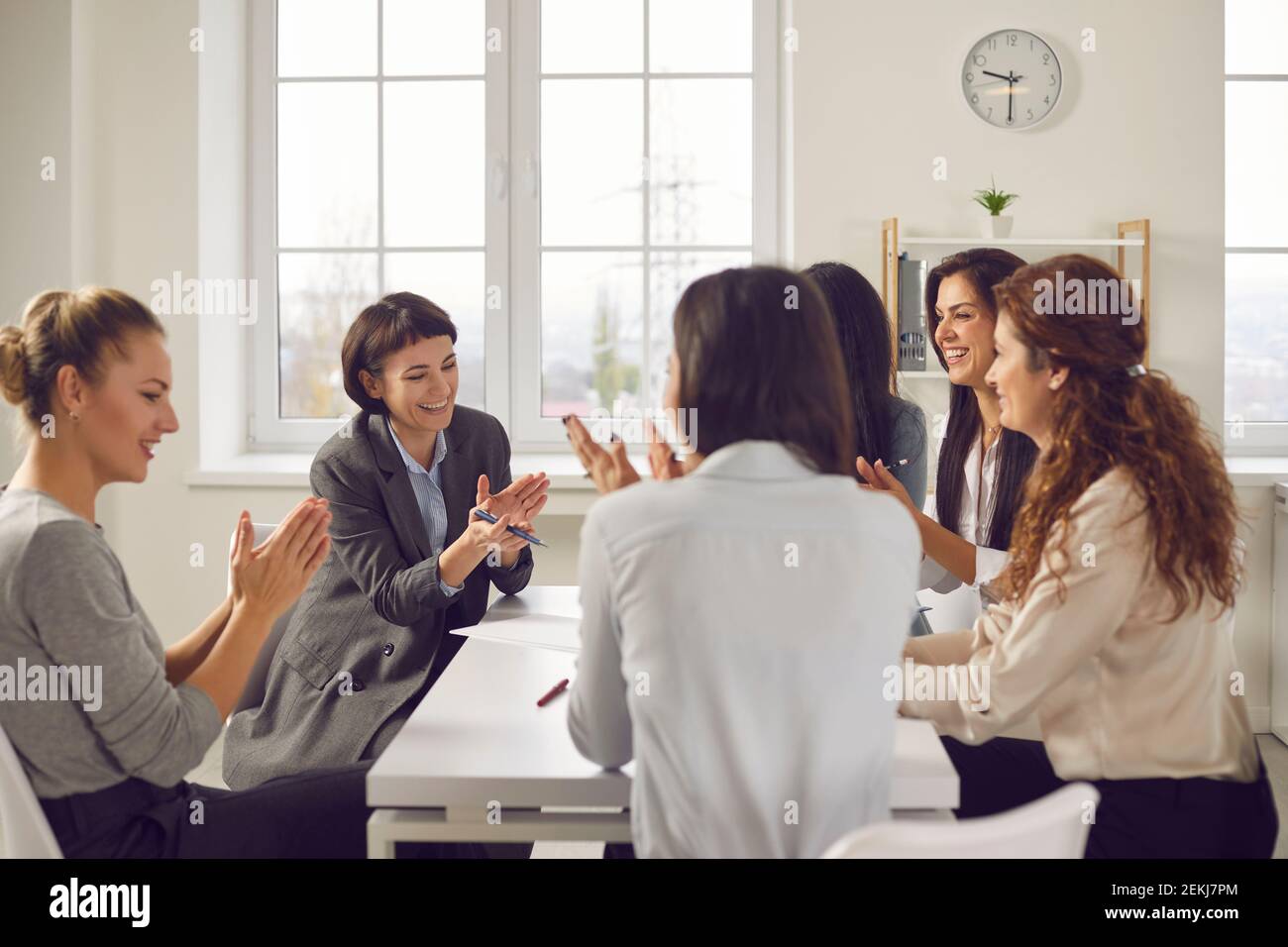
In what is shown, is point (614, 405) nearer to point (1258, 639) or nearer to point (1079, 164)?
point (1079, 164)

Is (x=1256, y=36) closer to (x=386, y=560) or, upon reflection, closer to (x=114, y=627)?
(x=386, y=560)

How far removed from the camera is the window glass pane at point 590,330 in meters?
4.12

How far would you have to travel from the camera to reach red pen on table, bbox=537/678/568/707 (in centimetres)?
176

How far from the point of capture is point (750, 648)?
130 cm

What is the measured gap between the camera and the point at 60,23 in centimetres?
372

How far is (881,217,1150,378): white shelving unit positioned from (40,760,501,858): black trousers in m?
2.40

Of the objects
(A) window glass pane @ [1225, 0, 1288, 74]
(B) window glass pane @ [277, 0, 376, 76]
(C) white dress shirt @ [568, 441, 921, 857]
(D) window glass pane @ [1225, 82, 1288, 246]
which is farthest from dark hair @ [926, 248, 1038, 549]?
(B) window glass pane @ [277, 0, 376, 76]

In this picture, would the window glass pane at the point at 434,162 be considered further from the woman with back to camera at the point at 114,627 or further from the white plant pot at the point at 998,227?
the woman with back to camera at the point at 114,627

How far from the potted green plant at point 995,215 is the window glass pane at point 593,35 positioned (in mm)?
1255

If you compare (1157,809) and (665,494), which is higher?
(665,494)

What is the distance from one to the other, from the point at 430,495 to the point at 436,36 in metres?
Result: 2.23

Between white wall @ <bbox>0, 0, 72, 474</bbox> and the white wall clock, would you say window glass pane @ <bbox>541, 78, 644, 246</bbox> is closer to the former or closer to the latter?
the white wall clock
